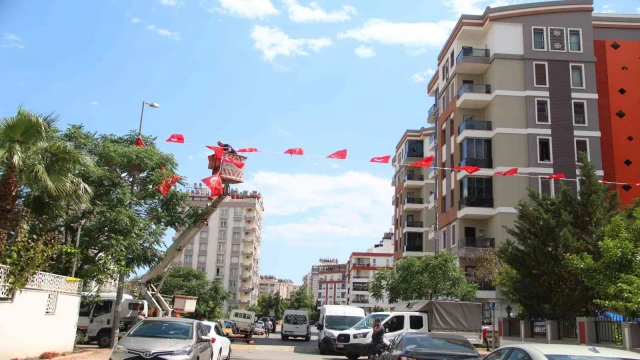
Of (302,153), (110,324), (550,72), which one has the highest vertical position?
(550,72)

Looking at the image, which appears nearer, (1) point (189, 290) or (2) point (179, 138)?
(2) point (179, 138)

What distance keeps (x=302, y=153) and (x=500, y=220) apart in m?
23.4

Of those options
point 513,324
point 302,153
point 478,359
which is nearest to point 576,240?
point 513,324

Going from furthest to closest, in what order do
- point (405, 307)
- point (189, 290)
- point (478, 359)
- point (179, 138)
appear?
point (189, 290) → point (405, 307) → point (179, 138) → point (478, 359)

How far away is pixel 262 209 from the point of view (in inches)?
4582

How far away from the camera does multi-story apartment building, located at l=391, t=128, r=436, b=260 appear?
59.8 metres

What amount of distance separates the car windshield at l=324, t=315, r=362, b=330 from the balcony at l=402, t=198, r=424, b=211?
36.6 metres

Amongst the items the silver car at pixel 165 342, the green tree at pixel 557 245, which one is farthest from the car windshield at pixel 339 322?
the silver car at pixel 165 342

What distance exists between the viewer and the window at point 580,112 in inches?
1647

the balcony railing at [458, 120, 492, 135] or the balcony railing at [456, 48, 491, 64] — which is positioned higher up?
the balcony railing at [456, 48, 491, 64]

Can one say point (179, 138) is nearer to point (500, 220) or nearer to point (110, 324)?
point (110, 324)

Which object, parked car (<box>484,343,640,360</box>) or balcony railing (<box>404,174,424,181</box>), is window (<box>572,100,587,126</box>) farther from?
parked car (<box>484,343,640,360</box>)

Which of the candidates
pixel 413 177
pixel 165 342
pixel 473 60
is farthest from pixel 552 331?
pixel 413 177

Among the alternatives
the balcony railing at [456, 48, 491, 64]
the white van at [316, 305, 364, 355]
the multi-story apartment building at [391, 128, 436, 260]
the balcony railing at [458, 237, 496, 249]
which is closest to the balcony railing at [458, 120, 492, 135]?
the balcony railing at [456, 48, 491, 64]
